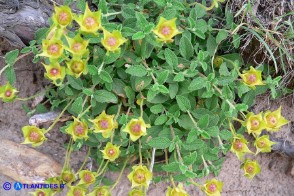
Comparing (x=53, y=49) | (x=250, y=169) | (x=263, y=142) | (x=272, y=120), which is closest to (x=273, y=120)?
(x=272, y=120)

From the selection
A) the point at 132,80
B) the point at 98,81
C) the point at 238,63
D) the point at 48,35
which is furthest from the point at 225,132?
the point at 48,35

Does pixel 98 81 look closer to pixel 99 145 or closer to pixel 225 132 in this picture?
pixel 99 145

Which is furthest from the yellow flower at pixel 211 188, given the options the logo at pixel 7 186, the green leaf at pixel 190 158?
the logo at pixel 7 186

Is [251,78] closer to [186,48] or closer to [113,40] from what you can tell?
[186,48]

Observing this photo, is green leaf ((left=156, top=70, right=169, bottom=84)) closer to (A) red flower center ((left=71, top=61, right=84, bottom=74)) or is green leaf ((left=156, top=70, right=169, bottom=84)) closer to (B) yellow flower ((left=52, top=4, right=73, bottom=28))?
(A) red flower center ((left=71, top=61, right=84, bottom=74))

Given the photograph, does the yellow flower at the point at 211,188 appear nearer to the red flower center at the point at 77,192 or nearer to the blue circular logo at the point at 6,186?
the red flower center at the point at 77,192

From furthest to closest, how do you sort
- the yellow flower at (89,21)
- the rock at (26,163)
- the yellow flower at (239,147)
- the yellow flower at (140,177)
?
the rock at (26,163), the yellow flower at (239,147), the yellow flower at (140,177), the yellow flower at (89,21)
